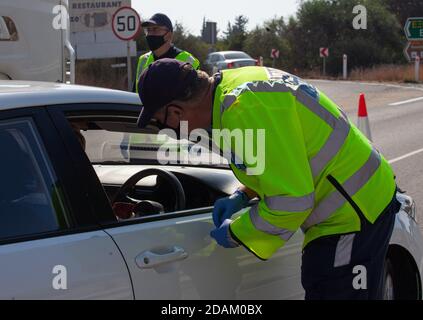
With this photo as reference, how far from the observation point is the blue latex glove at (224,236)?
261 cm

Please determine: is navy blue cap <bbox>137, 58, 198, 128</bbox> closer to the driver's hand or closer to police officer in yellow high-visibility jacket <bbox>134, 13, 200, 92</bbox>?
the driver's hand

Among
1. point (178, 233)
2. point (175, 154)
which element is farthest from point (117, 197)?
Result: point (178, 233)

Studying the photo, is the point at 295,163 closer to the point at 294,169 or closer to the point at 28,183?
the point at 294,169

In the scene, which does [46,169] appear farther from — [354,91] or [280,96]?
[354,91]

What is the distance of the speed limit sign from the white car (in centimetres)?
1047

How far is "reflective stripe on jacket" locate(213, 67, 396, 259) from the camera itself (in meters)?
2.41

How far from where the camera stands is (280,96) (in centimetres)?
249

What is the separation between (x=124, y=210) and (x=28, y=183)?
844mm

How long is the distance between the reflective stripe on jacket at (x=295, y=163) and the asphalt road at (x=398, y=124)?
408 cm

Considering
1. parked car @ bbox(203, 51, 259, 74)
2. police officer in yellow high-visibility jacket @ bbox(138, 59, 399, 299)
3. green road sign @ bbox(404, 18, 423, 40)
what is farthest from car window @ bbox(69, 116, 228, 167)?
parked car @ bbox(203, 51, 259, 74)

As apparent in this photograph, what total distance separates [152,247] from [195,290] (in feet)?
0.80

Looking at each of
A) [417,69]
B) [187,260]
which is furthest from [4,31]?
[417,69]

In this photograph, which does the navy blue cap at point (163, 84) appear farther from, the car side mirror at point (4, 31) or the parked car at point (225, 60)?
the parked car at point (225, 60)

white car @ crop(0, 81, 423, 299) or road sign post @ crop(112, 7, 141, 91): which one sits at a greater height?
road sign post @ crop(112, 7, 141, 91)
